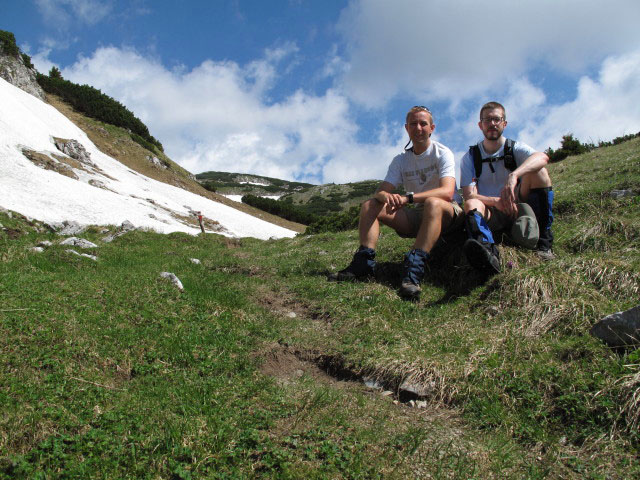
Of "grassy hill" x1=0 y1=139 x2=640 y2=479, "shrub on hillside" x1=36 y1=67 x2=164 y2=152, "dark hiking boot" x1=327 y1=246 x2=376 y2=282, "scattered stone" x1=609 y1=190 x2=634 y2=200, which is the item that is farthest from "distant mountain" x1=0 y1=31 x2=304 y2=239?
"scattered stone" x1=609 y1=190 x2=634 y2=200

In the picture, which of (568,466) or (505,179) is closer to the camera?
(568,466)

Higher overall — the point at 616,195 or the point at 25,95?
the point at 25,95

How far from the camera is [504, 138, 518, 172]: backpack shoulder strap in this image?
5.48 meters

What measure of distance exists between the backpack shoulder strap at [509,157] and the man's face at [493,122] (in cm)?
19

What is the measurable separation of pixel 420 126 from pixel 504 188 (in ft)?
4.68

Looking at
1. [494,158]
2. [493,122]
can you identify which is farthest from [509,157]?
[493,122]

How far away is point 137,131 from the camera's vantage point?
57.6 metres

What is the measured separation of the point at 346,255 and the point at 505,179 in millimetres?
3610

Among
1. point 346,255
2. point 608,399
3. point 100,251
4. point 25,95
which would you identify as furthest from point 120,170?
point 608,399

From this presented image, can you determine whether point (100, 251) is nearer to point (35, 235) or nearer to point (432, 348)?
point (35, 235)

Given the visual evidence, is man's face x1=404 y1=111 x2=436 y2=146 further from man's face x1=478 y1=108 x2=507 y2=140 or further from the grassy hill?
the grassy hill

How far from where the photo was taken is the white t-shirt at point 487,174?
5555 mm

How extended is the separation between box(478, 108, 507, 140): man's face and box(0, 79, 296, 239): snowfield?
1564cm

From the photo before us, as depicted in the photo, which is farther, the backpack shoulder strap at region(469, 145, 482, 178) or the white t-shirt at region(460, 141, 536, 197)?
the backpack shoulder strap at region(469, 145, 482, 178)
